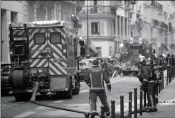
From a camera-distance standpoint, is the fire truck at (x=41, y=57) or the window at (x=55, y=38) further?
the window at (x=55, y=38)

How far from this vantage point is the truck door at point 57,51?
→ 22938mm

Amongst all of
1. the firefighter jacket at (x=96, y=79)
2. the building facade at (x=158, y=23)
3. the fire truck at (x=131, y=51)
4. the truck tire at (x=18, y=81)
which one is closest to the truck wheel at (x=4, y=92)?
the truck tire at (x=18, y=81)

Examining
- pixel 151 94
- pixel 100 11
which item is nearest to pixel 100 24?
pixel 100 11

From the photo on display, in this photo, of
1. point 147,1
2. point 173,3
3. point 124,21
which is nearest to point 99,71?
point 124,21

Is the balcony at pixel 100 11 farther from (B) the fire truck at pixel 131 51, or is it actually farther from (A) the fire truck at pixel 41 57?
(A) the fire truck at pixel 41 57

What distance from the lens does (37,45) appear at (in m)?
23.2

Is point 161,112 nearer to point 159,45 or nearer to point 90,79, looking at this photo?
point 90,79

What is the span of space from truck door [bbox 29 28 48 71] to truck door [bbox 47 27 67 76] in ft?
0.79

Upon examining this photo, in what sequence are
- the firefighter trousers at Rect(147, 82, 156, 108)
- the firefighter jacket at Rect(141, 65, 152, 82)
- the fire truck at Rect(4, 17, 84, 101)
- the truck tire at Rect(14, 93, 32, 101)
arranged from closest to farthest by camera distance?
the firefighter trousers at Rect(147, 82, 156, 108)
the firefighter jacket at Rect(141, 65, 152, 82)
the fire truck at Rect(4, 17, 84, 101)
the truck tire at Rect(14, 93, 32, 101)

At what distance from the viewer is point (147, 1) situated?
102m

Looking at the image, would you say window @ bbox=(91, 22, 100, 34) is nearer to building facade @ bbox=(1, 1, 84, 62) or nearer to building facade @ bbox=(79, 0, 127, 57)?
building facade @ bbox=(79, 0, 127, 57)

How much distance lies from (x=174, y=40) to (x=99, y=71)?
3370 inches

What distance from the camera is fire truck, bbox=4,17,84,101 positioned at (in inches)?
892

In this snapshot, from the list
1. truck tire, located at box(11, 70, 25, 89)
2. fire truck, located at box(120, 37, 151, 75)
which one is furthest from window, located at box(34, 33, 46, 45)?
fire truck, located at box(120, 37, 151, 75)
